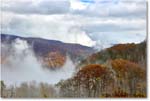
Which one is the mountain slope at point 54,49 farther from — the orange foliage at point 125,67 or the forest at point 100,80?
the orange foliage at point 125,67

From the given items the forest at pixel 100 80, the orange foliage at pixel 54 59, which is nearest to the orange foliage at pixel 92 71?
the forest at pixel 100 80

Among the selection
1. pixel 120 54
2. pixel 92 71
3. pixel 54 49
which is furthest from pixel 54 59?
pixel 120 54

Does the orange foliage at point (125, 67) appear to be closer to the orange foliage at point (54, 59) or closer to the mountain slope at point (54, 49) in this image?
the mountain slope at point (54, 49)

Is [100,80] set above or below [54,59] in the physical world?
below

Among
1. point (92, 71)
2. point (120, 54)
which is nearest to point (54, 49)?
point (92, 71)

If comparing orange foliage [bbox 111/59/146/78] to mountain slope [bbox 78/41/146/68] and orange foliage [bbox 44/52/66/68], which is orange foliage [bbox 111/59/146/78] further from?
orange foliage [bbox 44/52/66/68]

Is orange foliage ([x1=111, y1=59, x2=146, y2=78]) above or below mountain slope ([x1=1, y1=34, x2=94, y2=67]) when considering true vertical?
below

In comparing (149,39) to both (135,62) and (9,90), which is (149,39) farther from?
(9,90)

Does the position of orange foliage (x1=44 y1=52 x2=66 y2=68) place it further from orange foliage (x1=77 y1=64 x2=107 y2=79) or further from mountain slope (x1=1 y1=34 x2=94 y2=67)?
orange foliage (x1=77 y1=64 x2=107 y2=79)

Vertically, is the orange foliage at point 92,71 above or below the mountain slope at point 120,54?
below

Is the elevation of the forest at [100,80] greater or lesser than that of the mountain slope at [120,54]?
lesser

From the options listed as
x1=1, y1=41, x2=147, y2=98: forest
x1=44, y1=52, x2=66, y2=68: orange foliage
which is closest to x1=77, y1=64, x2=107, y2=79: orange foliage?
x1=1, y1=41, x2=147, y2=98: forest

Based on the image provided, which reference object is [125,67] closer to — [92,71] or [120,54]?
[120,54]
